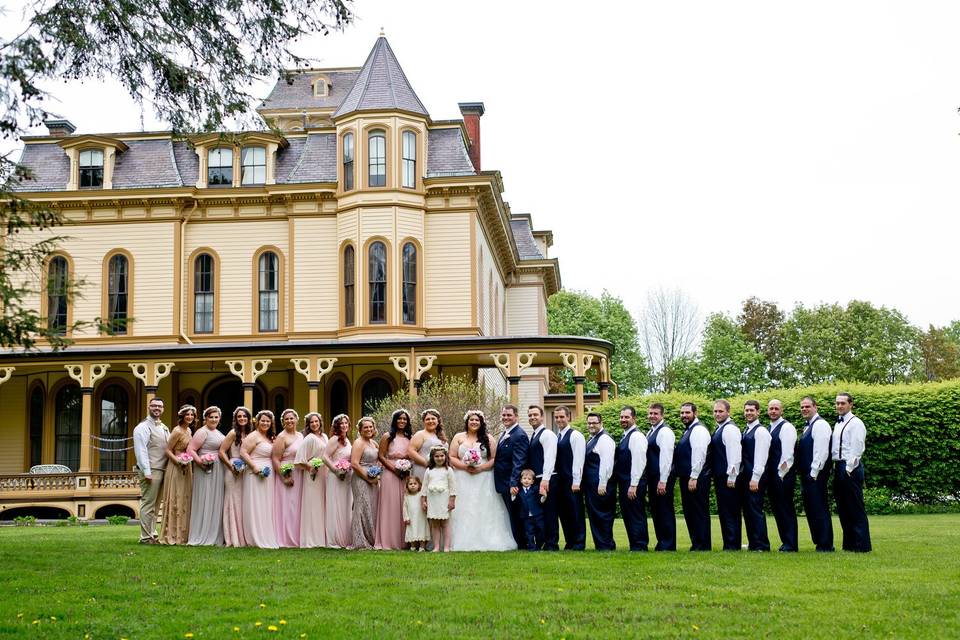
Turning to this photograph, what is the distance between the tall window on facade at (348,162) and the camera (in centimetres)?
3566

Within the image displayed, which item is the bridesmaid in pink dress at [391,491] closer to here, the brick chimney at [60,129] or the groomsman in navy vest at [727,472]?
the groomsman in navy vest at [727,472]

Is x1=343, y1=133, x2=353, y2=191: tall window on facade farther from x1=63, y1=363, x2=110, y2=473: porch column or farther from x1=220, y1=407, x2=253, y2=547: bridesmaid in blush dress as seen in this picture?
x1=220, y1=407, x2=253, y2=547: bridesmaid in blush dress

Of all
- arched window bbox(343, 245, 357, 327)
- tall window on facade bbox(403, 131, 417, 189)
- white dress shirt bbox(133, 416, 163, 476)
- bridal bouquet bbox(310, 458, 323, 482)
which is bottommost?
bridal bouquet bbox(310, 458, 323, 482)

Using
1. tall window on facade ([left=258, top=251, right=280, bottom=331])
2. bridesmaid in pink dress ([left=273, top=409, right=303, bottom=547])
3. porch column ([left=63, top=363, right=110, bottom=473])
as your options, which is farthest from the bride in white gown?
tall window on facade ([left=258, top=251, right=280, bottom=331])

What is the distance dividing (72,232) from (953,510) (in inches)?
1060

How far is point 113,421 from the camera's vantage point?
3578 cm

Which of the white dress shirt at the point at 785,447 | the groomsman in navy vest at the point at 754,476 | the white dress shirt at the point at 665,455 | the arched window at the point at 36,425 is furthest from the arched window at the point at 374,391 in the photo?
the white dress shirt at the point at 785,447

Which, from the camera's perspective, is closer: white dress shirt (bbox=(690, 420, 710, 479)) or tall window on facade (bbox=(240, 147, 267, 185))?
white dress shirt (bbox=(690, 420, 710, 479))

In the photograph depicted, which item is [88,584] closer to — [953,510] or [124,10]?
[124,10]

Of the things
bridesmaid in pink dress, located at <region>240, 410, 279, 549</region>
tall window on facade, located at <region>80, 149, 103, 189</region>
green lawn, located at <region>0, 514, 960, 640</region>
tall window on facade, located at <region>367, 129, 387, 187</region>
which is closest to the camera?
green lawn, located at <region>0, 514, 960, 640</region>

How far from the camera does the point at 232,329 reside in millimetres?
36312

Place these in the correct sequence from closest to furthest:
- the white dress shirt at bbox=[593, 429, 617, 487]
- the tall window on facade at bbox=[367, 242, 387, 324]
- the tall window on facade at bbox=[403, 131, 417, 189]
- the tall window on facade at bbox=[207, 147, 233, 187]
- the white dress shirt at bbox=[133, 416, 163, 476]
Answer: the white dress shirt at bbox=[593, 429, 617, 487]
the white dress shirt at bbox=[133, 416, 163, 476]
the tall window on facade at bbox=[367, 242, 387, 324]
the tall window on facade at bbox=[403, 131, 417, 189]
the tall window on facade at bbox=[207, 147, 233, 187]

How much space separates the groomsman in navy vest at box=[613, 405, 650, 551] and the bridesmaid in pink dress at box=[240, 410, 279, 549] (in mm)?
4735

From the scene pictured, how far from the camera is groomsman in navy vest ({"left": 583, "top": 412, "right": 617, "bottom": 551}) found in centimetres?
1486
